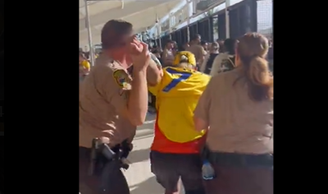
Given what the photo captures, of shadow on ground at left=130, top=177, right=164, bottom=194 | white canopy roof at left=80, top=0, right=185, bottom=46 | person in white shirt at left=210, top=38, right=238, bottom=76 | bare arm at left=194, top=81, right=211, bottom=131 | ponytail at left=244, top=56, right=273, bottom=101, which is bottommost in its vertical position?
shadow on ground at left=130, top=177, right=164, bottom=194

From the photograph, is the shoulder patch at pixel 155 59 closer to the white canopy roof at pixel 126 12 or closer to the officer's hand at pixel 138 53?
the officer's hand at pixel 138 53

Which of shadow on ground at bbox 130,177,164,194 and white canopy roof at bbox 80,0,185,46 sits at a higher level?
white canopy roof at bbox 80,0,185,46

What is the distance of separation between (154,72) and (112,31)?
0.86 feet

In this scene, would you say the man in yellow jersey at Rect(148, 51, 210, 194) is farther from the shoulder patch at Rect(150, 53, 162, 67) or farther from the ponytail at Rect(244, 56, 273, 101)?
the ponytail at Rect(244, 56, 273, 101)

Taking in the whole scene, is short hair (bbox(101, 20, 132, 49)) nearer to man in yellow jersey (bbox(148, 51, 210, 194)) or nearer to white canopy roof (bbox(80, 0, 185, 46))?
white canopy roof (bbox(80, 0, 185, 46))

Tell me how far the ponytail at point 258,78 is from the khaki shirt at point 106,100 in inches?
21.2

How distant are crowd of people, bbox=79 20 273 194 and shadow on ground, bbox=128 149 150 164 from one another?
0.10 ft

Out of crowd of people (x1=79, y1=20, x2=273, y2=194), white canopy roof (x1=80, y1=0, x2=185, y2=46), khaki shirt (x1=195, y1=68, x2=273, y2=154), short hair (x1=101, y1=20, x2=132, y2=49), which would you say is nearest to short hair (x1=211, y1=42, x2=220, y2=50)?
crowd of people (x1=79, y1=20, x2=273, y2=194)

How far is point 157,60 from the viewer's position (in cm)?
164

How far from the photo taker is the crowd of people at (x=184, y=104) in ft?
5.33

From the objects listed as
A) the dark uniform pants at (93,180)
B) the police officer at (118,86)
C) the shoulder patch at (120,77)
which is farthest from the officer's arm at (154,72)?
the dark uniform pants at (93,180)

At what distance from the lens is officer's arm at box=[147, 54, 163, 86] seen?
1.64 m

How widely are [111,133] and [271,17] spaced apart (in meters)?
0.88
